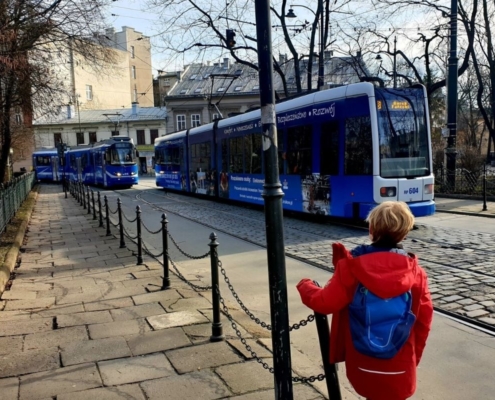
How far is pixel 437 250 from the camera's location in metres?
8.60

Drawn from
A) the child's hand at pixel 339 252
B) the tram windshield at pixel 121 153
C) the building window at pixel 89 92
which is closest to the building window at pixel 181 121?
the building window at pixel 89 92

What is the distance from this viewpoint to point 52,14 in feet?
33.6

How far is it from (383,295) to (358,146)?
899 centimetres

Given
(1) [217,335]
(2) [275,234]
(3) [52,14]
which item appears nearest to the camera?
(2) [275,234]

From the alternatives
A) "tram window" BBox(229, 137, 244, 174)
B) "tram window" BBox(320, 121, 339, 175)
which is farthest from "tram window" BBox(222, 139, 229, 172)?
"tram window" BBox(320, 121, 339, 175)

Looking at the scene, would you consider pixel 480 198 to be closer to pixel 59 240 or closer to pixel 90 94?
pixel 59 240

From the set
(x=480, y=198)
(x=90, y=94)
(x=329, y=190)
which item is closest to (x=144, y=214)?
(x=329, y=190)

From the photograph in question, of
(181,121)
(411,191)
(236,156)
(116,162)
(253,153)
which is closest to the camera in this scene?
(411,191)

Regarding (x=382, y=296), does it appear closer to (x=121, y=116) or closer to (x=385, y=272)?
(x=385, y=272)

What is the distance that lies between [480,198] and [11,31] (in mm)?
16183

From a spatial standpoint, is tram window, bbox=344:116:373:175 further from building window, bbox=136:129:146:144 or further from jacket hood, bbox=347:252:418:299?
building window, bbox=136:129:146:144

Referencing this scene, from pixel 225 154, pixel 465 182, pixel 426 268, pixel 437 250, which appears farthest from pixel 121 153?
pixel 426 268

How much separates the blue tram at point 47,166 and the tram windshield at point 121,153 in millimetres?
20403

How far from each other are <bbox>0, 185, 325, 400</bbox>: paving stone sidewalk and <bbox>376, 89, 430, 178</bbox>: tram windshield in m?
5.96
